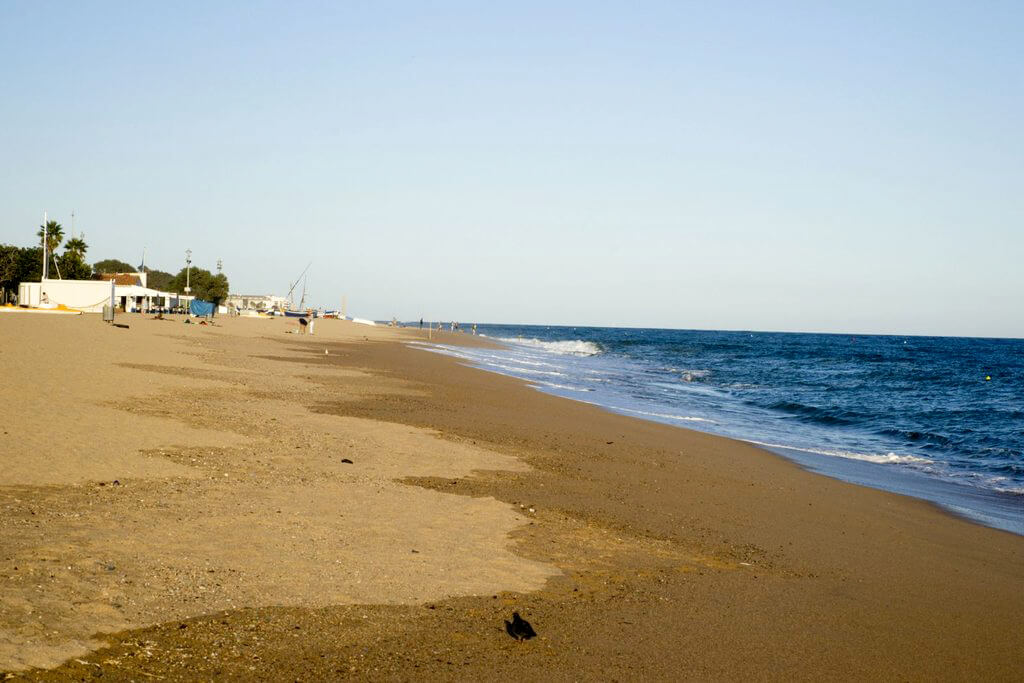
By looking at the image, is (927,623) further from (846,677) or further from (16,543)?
(16,543)

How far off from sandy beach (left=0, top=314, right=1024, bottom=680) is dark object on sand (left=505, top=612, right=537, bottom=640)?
0.07m

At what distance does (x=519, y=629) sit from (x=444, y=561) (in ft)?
5.48

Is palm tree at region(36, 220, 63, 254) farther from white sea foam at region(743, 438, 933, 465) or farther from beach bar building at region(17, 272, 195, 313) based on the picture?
white sea foam at region(743, 438, 933, 465)

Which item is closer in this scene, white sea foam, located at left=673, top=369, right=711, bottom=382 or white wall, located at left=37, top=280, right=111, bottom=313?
white sea foam, located at left=673, top=369, right=711, bottom=382

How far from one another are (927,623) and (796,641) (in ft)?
5.03

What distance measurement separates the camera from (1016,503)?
1370 cm

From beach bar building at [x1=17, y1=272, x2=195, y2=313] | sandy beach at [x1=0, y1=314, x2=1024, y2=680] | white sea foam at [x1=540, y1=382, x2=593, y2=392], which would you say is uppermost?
beach bar building at [x1=17, y1=272, x2=195, y2=313]

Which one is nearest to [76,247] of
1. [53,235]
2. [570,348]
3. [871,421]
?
[53,235]

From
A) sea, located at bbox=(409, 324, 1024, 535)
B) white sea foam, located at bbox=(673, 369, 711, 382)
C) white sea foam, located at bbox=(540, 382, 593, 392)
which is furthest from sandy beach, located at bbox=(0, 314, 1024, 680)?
white sea foam, located at bbox=(673, 369, 711, 382)

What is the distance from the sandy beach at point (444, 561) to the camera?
5.41 m

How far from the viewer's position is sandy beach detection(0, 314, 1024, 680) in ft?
17.7

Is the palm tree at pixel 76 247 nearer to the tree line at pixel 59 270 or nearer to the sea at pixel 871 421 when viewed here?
the tree line at pixel 59 270

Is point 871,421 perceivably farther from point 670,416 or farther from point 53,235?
point 53,235

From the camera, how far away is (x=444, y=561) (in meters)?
7.36
